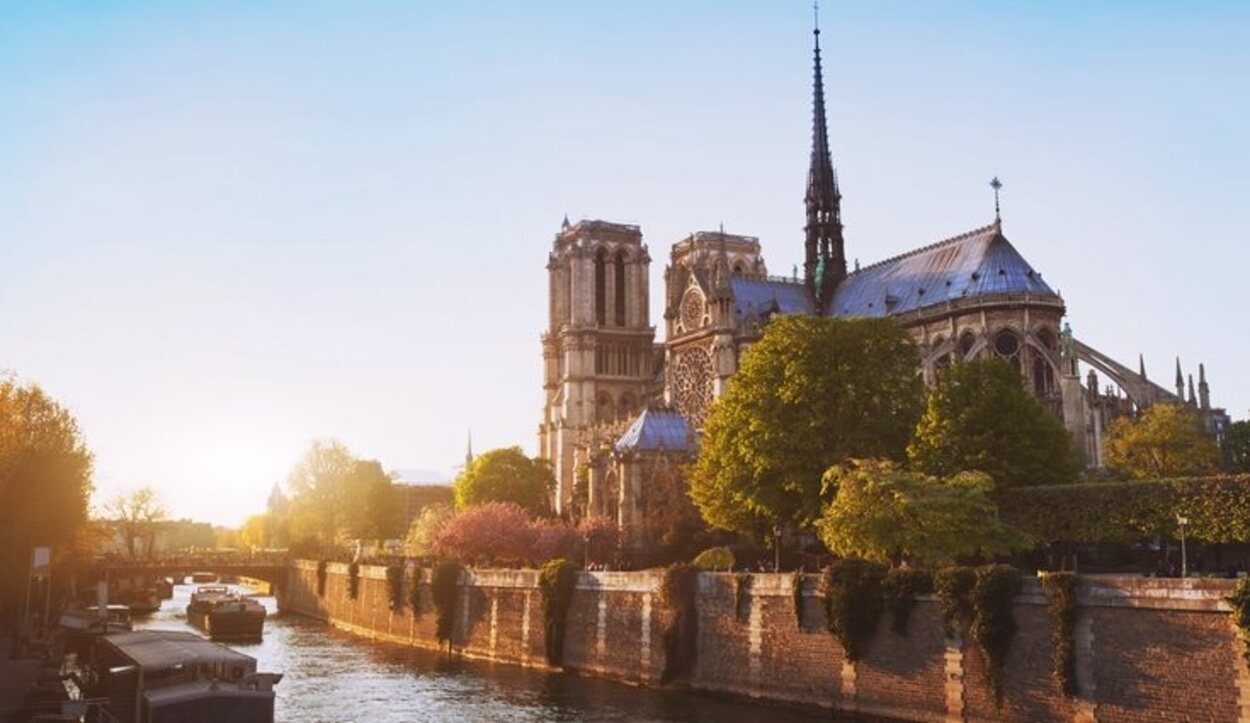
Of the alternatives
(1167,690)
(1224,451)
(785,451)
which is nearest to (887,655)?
(1167,690)

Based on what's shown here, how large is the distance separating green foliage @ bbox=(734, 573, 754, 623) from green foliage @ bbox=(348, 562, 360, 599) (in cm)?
A: 4174

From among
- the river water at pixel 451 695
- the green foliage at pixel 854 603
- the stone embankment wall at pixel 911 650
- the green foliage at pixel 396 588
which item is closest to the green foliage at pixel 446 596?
the river water at pixel 451 695

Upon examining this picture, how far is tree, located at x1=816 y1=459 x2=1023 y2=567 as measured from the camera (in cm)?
4553

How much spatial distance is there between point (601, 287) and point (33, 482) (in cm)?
7486

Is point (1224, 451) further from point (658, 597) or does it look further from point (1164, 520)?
point (658, 597)

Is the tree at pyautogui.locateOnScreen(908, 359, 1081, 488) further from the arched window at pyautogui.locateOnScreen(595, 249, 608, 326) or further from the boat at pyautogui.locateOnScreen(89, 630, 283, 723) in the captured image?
the arched window at pyautogui.locateOnScreen(595, 249, 608, 326)

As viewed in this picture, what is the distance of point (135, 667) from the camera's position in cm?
3841

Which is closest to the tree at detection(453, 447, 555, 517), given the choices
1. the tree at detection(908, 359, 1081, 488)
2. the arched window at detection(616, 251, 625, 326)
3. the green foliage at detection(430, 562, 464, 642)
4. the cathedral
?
the cathedral

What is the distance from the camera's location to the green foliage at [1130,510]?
44.2 meters

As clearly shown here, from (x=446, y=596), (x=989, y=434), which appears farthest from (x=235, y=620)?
(x=989, y=434)

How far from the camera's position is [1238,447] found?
253ft

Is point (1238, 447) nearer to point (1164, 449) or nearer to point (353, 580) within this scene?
point (1164, 449)

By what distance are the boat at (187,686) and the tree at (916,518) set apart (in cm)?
2032

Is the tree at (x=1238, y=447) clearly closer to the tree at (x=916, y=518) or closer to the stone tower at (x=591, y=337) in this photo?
the tree at (x=916, y=518)
